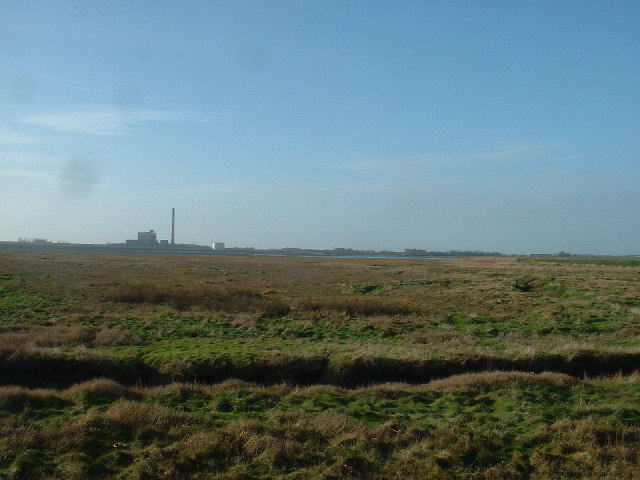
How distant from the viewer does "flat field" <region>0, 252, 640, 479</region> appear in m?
9.62

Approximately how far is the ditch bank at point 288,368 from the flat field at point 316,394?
0.16ft

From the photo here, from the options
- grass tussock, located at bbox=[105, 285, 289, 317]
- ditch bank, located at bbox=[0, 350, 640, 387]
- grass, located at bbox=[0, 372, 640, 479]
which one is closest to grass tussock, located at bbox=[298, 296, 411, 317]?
grass tussock, located at bbox=[105, 285, 289, 317]

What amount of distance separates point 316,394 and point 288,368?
286cm

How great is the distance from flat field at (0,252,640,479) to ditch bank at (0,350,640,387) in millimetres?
48

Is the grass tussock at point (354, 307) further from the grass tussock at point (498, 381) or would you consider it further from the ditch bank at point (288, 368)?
the grass tussock at point (498, 381)

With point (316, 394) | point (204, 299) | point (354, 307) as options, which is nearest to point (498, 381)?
point (316, 394)

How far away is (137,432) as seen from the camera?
417 inches

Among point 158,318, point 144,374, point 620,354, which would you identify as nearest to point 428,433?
point 144,374

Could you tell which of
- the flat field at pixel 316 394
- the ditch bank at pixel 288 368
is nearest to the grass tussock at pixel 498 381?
the flat field at pixel 316 394

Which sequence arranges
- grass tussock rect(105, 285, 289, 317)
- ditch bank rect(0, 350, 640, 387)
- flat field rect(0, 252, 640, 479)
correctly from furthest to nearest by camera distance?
1. grass tussock rect(105, 285, 289, 317)
2. ditch bank rect(0, 350, 640, 387)
3. flat field rect(0, 252, 640, 479)

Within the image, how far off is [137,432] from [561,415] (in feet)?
30.0

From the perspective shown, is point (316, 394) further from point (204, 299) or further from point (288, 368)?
point (204, 299)

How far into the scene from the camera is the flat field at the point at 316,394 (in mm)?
9625

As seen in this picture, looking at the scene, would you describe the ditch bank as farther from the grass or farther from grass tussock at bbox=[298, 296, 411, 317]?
grass tussock at bbox=[298, 296, 411, 317]
